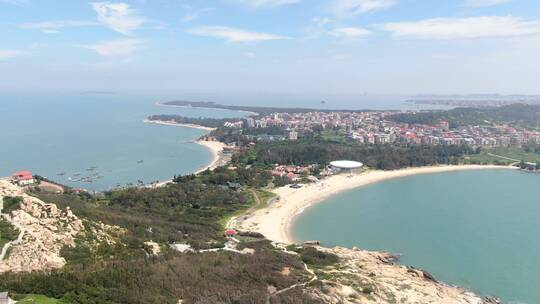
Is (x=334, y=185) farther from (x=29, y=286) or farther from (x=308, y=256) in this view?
(x=29, y=286)

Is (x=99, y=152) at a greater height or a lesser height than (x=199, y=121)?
lesser

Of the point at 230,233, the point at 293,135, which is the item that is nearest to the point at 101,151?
the point at 293,135

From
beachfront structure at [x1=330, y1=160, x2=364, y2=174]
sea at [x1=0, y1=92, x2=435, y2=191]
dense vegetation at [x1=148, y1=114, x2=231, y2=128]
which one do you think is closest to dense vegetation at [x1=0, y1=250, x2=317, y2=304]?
sea at [x1=0, y1=92, x2=435, y2=191]

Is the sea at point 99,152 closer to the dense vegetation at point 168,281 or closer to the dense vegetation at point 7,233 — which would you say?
the dense vegetation at point 7,233

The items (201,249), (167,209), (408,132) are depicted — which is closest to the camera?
(201,249)

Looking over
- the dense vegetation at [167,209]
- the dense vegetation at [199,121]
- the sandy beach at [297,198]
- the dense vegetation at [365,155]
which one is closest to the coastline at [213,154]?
the dense vegetation at [199,121]

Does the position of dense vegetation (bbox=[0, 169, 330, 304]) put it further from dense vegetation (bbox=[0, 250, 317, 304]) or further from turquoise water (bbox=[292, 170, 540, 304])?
turquoise water (bbox=[292, 170, 540, 304])

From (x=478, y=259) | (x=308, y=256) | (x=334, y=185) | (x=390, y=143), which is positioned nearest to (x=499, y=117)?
(x=390, y=143)

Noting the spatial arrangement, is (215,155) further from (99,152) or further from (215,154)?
(99,152)
